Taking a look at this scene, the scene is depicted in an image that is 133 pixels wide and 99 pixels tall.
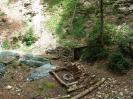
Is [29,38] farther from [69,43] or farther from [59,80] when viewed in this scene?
[59,80]

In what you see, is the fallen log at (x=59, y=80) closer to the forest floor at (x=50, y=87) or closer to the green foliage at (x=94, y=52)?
the forest floor at (x=50, y=87)

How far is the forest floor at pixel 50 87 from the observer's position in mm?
8523

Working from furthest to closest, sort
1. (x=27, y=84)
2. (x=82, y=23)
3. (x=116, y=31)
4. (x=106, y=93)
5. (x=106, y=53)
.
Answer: (x=82, y=23), (x=116, y=31), (x=106, y=53), (x=27, y=84), (x=106, y=93)

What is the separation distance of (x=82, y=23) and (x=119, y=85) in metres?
5.49

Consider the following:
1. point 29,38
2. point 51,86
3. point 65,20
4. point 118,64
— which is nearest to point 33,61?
point 51,86

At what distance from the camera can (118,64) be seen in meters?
9.45

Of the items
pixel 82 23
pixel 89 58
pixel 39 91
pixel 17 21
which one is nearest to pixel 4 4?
pixel 17 21

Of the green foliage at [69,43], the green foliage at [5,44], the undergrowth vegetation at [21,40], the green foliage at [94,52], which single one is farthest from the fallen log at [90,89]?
the green foliage at [5,44]

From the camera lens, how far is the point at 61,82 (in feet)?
29.8

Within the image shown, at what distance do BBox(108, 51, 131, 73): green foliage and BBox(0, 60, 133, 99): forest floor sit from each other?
0.16 metres

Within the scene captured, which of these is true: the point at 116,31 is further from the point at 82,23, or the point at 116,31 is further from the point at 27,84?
the point at 27,84

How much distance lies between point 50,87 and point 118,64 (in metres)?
2.13

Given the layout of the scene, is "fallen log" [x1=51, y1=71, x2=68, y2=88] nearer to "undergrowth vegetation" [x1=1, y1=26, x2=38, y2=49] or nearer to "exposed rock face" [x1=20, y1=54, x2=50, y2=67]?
"exposed rock face" [x1=20, y1=54, x2=50, y2=67]

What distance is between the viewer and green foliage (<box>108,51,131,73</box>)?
9427mm
